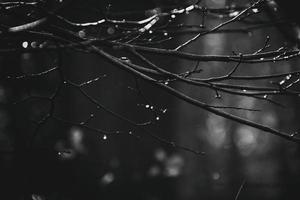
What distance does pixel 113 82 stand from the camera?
6.68 metres

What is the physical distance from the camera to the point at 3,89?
310 inches

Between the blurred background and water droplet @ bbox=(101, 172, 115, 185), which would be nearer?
the blurred background

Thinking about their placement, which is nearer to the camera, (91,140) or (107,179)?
(107,179)

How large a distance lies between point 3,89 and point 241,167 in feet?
52.0

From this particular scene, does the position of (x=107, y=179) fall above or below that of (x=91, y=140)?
below

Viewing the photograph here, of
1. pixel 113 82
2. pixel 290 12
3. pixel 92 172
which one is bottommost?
pixel 92 172

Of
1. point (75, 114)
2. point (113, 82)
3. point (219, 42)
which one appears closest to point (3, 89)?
point (75, 114)

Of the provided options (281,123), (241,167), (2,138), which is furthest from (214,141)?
(2,138)

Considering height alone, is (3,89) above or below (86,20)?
below

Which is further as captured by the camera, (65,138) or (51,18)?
(65,138)

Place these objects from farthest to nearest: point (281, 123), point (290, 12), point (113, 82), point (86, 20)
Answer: point (281, 123)
point (113, 82)
point (86, 20)
point (290, 12)

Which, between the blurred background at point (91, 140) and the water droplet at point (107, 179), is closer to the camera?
the blurred background at point (91, 140)

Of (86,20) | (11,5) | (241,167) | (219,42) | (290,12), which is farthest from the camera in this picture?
(219,42)

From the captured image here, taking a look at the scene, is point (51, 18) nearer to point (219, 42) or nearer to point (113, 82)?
point (113, 82)
